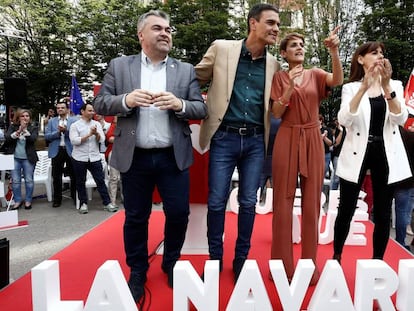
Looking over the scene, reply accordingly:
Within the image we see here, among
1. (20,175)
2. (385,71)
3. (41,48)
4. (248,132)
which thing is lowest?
(20,175)

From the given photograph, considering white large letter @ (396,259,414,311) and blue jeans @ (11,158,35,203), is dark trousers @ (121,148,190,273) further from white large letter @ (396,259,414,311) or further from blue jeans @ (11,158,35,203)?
blue jeans @ (11,158,35,203)

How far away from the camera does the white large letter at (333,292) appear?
2104 millimetres

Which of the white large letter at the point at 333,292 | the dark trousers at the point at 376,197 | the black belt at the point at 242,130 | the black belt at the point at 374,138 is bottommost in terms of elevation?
the white large letter at the point at 333,292

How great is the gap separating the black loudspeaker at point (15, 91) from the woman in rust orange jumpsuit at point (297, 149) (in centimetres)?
945

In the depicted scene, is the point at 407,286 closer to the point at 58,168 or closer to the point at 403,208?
the point at 403,208

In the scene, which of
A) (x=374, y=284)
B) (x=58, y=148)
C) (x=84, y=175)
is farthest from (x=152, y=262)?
(x=58, y=148)

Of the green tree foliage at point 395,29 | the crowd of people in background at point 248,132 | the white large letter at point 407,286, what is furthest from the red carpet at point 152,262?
the green tree foliage at point 395,29

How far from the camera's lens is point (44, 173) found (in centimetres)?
766

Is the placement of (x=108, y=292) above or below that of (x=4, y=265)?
above

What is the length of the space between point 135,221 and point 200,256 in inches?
40.5

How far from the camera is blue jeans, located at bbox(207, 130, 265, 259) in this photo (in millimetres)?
2775

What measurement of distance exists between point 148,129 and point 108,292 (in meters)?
1.05

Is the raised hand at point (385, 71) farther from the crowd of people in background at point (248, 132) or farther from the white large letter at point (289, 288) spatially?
the white large letter at point (289, 288)

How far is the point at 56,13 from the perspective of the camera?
53.3ft
